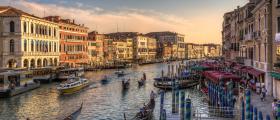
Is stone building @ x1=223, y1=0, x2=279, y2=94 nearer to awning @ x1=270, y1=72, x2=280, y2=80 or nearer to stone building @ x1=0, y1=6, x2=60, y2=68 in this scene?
awning @ x1=270, y1=72, x2=280, y2=80

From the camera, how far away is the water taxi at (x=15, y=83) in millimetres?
27805

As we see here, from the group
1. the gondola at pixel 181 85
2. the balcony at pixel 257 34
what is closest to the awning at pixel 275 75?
the balcony at pixel 257 34

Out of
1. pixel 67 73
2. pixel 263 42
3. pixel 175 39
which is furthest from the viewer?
pixel 175 39

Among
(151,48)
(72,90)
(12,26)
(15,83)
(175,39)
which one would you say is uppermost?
(175,39)

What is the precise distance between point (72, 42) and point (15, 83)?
27.6 m

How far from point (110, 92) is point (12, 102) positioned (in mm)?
8992

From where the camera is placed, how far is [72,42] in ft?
193

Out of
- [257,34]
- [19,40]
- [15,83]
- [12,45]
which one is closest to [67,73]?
[19,40]

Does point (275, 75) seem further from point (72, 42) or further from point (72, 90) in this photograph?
point (72, 42)

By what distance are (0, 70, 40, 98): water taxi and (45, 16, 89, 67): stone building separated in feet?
59.8

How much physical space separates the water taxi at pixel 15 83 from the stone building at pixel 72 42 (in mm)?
18242

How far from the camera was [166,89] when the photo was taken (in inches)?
1235

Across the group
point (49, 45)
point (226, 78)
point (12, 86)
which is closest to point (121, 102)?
point (226, 78)

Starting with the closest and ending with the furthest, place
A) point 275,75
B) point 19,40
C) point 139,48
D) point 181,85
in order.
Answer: point 275,75 → point 181,85 → point 19,40 → point 139,48
